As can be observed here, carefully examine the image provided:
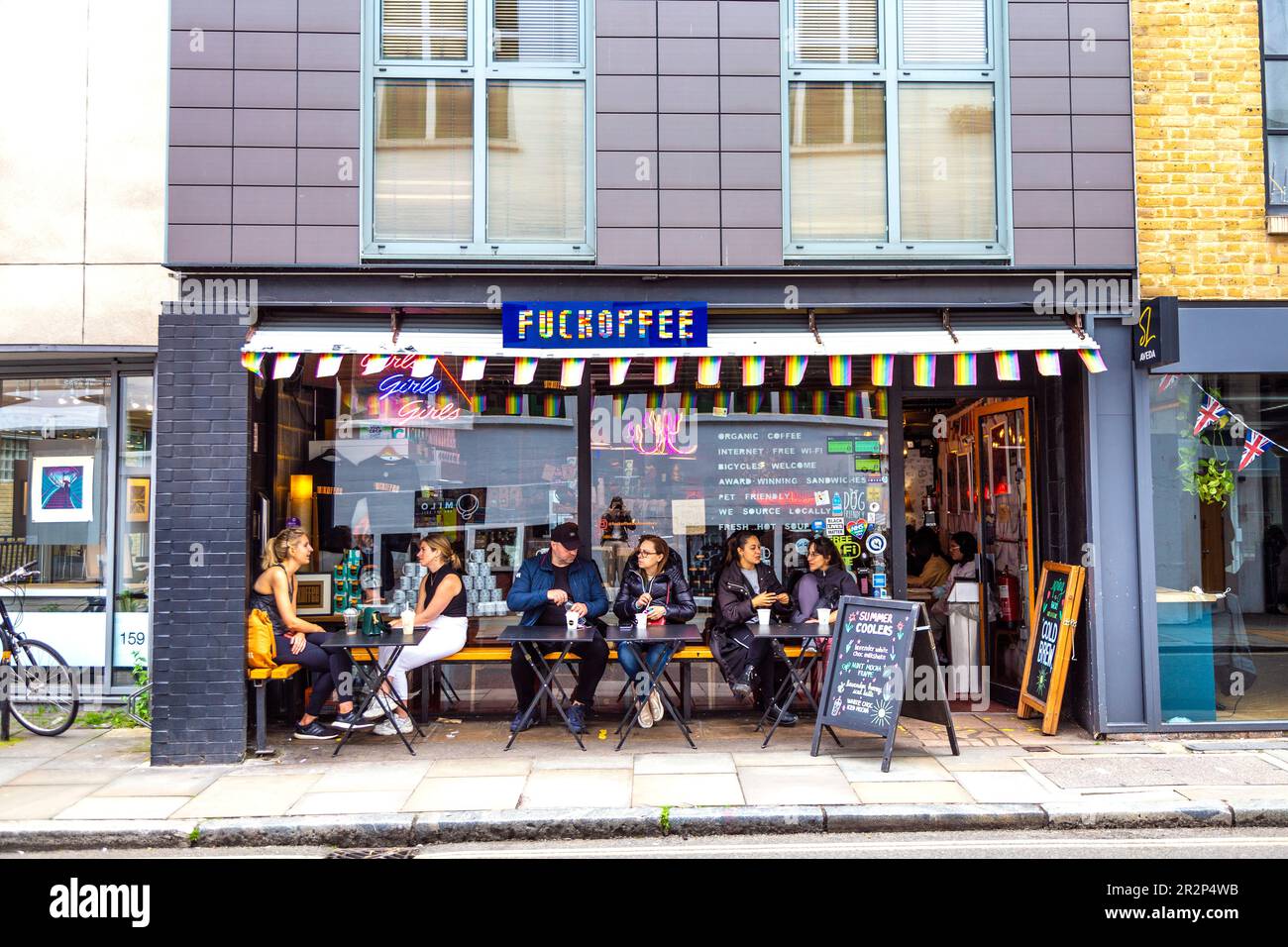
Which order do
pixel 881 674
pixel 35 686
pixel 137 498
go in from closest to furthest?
pixel 881 674
pixel 35 686
pixel 137 498

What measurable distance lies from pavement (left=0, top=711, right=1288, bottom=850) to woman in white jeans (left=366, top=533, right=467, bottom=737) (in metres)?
0.34

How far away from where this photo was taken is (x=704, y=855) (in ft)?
18.9

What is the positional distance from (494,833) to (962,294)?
5.51 m

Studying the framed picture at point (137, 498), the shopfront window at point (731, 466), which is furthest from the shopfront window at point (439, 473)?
the framed picture at point (137, 498)

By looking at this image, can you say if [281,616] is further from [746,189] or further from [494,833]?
[746,189]

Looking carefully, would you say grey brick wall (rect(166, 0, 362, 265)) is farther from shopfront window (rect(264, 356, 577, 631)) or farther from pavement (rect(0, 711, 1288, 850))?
pavement (rect(0, 711, 1288, 850))

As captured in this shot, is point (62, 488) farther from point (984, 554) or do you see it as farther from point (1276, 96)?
point (1276, 96)

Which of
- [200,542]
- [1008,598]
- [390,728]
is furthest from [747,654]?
[200,542]

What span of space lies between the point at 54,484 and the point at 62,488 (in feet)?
0.29

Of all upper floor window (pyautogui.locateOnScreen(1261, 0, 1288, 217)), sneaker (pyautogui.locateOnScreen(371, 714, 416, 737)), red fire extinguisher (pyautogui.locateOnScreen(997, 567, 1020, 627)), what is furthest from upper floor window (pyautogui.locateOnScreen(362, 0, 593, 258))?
upper floor window (pyautogui.locateOnScreen(1261, 0, 1288, 217))

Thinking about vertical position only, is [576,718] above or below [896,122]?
below

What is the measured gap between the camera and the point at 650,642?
8086 millimetres

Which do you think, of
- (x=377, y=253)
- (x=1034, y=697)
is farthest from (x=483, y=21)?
(x=1034, y=697)

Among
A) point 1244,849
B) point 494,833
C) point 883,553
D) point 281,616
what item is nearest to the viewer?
point 1244,849
